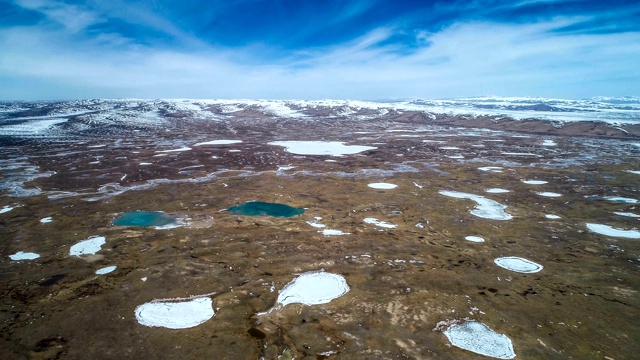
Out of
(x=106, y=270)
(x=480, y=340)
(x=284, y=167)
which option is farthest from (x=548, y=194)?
(x=106, y=270)

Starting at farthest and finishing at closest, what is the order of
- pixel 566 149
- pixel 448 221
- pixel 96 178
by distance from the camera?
pixel 566 149
pixel 96 178
pixel 448 221

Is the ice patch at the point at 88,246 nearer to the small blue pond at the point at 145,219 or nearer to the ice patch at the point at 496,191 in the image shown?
the small blue pond at the point at 145,219

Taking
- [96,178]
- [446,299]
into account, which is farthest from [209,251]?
[96,178]

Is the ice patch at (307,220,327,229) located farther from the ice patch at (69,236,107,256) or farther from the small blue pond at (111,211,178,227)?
the ice patch at (69,236,107,256)

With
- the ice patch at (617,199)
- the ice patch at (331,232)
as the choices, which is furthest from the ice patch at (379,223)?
the ice patch at (617,199)

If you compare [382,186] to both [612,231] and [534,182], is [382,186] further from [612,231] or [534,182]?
[612,231]

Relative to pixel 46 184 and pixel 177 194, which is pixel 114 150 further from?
pixel 177 194

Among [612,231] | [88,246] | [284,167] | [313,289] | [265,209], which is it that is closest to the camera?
[313,289]
